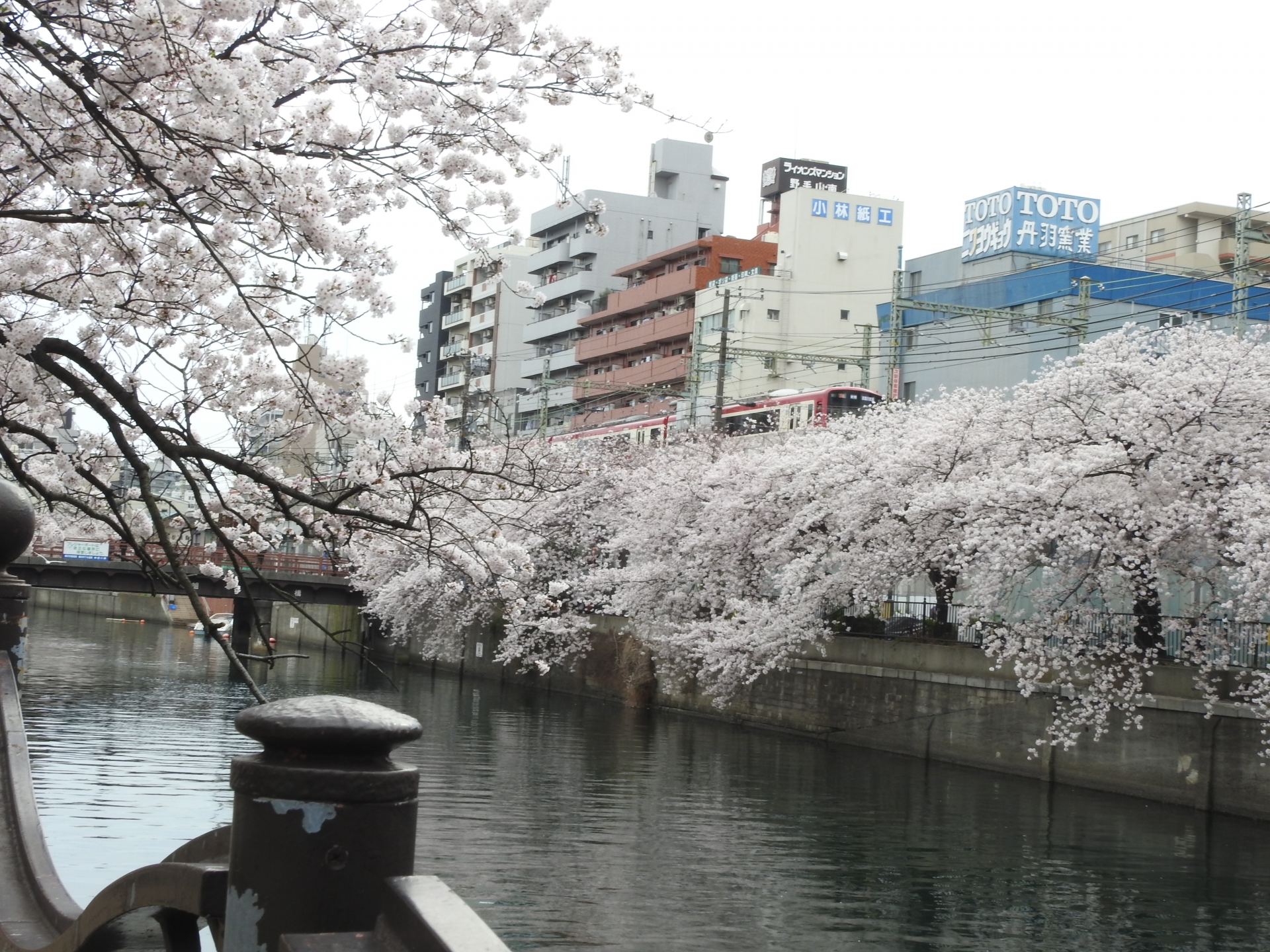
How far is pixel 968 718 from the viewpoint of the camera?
77.5 feet

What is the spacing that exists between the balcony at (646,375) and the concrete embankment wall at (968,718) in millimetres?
24298

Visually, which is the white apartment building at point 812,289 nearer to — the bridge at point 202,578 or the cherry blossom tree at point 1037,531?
the bridge at point 202,578

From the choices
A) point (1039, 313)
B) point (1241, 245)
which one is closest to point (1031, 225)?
point (1039, 313)

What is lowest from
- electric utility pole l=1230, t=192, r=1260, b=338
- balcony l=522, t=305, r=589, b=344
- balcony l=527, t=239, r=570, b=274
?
electric utility pole l=1230, t=192, r=1260, b=338

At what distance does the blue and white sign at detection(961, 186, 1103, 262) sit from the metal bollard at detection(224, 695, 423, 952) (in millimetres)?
39545

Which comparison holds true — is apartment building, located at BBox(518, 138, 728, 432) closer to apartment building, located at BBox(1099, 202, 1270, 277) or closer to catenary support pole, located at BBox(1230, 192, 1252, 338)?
apartment building, located at BBox(1099, 202, 1270, 277)

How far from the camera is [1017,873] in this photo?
15320mm

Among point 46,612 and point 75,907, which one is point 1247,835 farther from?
point 46,612

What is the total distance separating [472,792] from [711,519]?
1173 cm

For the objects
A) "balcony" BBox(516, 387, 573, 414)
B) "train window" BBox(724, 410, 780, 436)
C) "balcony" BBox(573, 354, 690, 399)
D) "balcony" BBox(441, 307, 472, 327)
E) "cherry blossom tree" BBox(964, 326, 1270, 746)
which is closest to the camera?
"cherry blossom tree" BBox(964, 326, 1270, 746)

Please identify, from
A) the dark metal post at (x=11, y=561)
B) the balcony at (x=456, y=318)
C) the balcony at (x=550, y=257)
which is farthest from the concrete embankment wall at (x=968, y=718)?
the balcony at (x=456, y=318)

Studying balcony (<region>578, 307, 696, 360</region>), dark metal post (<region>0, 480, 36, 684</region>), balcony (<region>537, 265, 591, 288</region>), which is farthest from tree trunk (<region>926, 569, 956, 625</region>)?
balcony (<region>537, 265, 591, 288</region>)

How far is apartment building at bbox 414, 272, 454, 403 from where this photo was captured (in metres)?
80.4

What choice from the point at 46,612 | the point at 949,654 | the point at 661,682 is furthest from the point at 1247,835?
the point at 46,612
